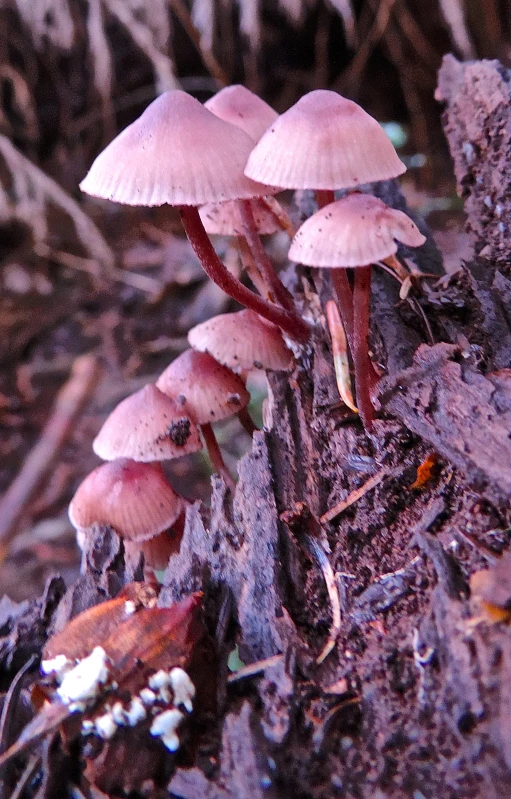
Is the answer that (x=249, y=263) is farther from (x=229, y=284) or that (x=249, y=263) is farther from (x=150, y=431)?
(x=150, y=431)

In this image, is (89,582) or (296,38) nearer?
(89,582)

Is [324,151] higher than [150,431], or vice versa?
[324,151]

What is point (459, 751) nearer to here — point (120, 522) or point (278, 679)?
point (278, 679)

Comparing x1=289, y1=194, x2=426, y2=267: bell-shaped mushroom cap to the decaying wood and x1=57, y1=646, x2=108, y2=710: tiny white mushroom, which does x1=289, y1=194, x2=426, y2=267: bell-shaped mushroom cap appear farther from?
x1=57, y1=646, x2=108, y2=710: tiny white mushroom

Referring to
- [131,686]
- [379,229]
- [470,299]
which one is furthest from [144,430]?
[470,299]

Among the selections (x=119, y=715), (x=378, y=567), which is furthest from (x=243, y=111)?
(x=119, y=715)

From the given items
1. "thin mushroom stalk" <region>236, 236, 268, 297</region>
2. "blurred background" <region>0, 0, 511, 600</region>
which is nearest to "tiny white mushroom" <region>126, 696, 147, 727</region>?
"thin mushroom stalk" <region>236, 236, 268, 297</region>
